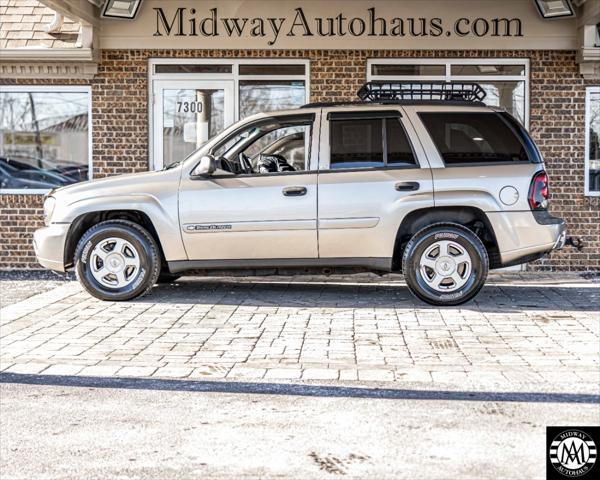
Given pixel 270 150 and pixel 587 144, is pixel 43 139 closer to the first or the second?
pixel 270 150

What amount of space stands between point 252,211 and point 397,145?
1.61 m

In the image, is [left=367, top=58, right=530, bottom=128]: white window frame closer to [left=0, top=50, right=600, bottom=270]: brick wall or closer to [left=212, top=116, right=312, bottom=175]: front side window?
[left=0, top=50, right=600, bottom=270]: brick wall

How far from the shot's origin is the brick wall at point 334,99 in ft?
43.6

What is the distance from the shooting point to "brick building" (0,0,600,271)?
1328 centimetres

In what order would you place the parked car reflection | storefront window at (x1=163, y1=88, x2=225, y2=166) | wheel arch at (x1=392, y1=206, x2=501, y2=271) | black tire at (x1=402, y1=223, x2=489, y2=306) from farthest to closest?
1. the parked car reflection
2. storefront window at (x1=163, y1=88, x2=225, y2=166)
3. wheel arch at (x1=392, y1=206, x2=501, y2=271)
4. black tire at (x1=402, y1=223, x2=489, y2=306)

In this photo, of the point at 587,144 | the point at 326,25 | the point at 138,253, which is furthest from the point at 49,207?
the point at 587,144

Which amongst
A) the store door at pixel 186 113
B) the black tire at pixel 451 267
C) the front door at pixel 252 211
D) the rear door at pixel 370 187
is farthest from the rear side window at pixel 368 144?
the store door at pixel 186 113

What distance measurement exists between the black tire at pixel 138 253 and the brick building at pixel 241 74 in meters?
3.57

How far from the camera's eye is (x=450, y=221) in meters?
9.91

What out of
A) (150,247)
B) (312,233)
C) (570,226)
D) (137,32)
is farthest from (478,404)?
(137,32)

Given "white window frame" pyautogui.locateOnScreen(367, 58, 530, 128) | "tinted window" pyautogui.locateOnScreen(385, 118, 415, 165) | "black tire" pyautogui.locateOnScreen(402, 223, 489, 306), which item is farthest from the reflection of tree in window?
"black tire" pyautogui.locateOnScreen(402, 223, 489, 306)

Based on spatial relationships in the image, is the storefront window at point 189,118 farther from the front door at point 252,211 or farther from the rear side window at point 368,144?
the rear side window at point 368,144

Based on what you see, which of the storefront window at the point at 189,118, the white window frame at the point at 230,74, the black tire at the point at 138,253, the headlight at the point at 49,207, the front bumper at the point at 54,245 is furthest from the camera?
the storefront window at the point at 189,118

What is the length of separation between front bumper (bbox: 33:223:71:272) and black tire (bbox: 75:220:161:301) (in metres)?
0.18
